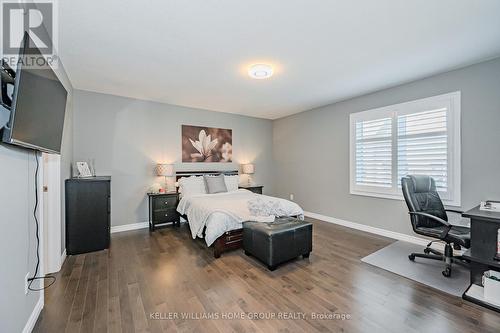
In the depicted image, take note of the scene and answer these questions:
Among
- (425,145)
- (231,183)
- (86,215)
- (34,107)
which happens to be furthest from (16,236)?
(425,145)

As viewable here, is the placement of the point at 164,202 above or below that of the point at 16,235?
below

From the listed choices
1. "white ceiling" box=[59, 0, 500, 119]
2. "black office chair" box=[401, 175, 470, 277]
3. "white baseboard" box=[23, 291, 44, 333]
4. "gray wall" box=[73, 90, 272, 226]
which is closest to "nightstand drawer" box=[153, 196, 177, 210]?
"gray wall" box=[73, 90, 272, 226]

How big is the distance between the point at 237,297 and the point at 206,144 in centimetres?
378

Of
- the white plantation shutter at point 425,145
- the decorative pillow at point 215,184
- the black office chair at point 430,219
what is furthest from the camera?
the decorative pillow at point 215,184

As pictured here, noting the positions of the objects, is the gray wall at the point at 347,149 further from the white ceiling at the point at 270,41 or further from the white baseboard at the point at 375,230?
the white ceiling at the point at 270,41

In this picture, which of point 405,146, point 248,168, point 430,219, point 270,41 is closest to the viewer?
point 270,41

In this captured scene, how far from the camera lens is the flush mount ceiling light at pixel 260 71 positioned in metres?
3.05

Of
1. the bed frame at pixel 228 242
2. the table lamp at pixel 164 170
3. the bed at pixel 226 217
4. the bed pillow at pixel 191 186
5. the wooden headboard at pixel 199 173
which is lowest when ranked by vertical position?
the bed frame at pixel 228 242

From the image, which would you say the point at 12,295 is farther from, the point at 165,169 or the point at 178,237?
the point at 165,169

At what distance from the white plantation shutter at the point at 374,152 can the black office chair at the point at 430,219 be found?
84 cm

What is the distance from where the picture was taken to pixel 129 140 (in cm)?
442

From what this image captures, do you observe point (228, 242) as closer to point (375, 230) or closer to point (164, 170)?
point (164, 170)

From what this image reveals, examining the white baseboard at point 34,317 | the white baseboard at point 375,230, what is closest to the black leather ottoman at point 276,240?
the white baseboard at point 375,230

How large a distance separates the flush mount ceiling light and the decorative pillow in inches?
93.3
